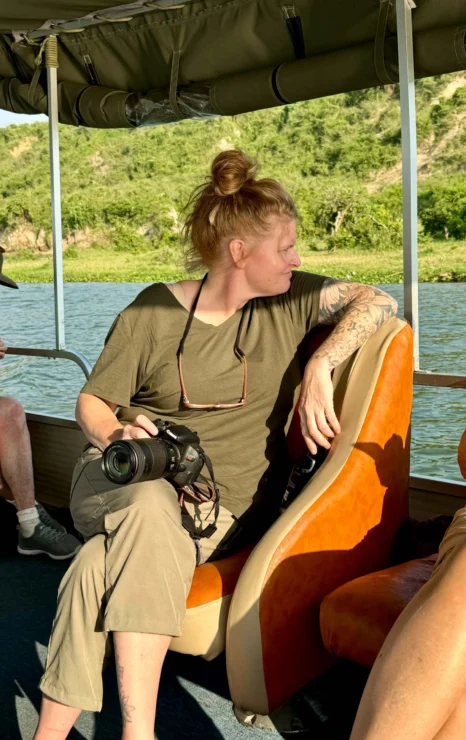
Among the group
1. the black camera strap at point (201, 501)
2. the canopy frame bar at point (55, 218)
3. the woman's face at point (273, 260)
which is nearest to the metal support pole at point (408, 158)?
the woman's face at point (273, 260)

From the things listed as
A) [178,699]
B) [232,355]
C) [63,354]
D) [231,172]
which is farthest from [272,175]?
[178,699]

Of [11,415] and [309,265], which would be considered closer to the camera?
[11,415]

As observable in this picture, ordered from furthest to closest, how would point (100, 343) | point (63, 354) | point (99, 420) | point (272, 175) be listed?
1. point (100, 343)
2. point (272, 175)
3. point (63, 354)
4. point (99, 420)

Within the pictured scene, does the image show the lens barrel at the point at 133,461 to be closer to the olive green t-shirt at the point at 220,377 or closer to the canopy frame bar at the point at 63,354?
the olive green t-shirt at the point at 220,377

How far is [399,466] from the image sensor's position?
78.2 inches

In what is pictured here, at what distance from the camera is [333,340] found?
78.1 inches

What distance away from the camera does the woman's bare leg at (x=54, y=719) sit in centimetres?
163

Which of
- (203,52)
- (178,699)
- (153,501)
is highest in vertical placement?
(203,52)

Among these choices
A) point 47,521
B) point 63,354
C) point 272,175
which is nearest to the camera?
point 47,521

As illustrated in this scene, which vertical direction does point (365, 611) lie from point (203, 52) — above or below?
below

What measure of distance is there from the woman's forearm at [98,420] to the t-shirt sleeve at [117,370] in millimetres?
21

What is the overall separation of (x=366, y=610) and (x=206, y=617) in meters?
0.35

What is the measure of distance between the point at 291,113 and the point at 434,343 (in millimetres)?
7119

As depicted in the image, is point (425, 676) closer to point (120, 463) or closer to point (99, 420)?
point (120, 463)
